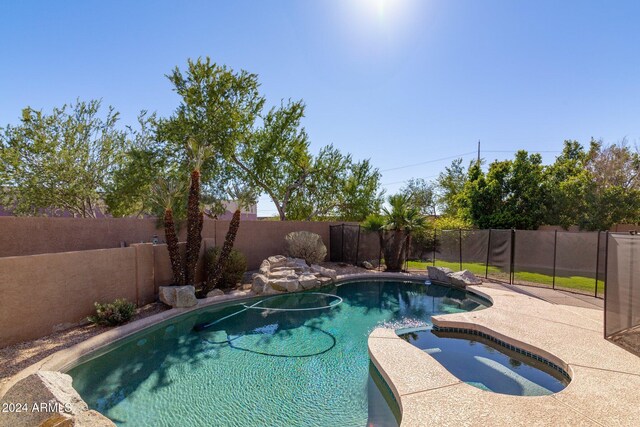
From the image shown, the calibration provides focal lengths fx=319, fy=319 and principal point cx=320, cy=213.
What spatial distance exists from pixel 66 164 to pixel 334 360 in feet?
39.0

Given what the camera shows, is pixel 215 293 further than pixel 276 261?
No

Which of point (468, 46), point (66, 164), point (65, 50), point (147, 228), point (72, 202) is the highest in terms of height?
point (468, 46)

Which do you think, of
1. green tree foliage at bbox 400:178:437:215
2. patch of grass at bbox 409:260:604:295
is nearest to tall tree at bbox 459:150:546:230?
patch of grass at bbox 409:260:604:295

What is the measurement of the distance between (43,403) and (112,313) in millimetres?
3340

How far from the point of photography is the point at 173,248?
7.63m

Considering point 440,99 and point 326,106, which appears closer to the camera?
point 440,99

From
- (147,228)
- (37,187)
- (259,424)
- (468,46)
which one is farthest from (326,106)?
(259,424)

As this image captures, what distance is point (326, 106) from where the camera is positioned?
1479cm

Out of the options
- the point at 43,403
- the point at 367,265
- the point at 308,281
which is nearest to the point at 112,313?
the point at 43,403

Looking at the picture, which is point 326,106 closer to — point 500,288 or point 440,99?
point 440,99

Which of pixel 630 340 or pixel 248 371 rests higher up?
pixel 630 340

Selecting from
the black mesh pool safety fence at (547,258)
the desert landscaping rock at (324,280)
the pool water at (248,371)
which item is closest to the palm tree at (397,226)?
the black mesh pool safety fence at (547,258)

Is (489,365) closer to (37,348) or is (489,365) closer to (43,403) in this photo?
(43,403)

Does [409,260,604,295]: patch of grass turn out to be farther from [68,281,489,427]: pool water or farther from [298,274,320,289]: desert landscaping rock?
[298,274,320,289]: desert landscaping rock
